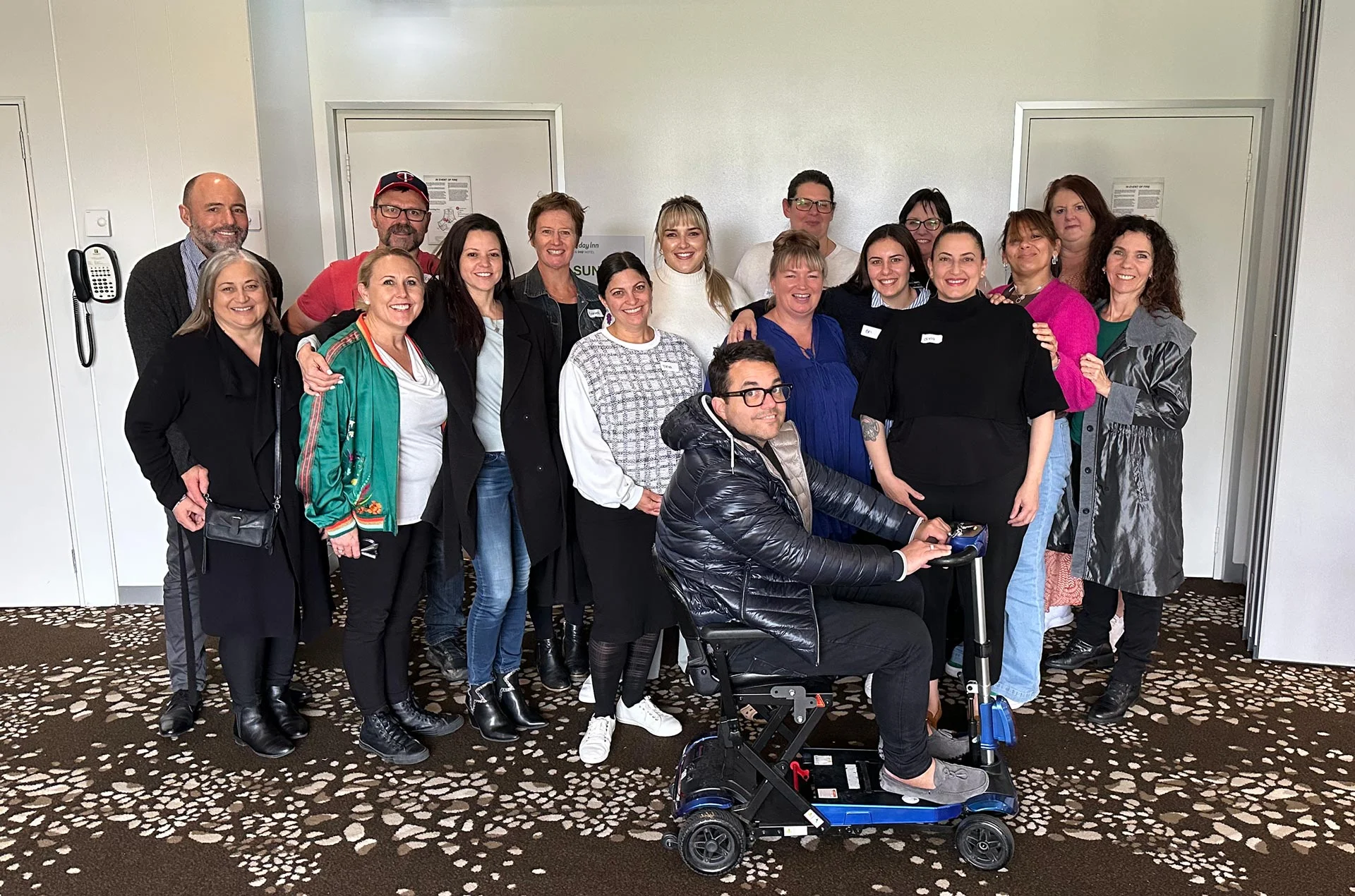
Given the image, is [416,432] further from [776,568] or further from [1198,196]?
[1198,196]

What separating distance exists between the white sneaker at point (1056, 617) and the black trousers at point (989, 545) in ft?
3.11

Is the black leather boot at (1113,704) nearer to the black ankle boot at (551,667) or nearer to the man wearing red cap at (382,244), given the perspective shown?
the black ankle boot at (551,667)

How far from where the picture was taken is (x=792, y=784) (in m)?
2.62

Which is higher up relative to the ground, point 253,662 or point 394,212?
point 394,212

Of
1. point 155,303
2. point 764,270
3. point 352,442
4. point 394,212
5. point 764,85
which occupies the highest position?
point 764,85

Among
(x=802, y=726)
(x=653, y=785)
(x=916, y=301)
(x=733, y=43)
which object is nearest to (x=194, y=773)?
(x=653, y=785)

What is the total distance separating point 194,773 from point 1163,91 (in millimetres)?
4895

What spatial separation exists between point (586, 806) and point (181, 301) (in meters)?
2.20

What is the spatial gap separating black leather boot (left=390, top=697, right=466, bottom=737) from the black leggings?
505mm

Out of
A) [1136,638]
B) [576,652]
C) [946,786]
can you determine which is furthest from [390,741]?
[1136,638]

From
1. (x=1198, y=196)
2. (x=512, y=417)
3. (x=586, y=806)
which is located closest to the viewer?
(x=586, y=806)

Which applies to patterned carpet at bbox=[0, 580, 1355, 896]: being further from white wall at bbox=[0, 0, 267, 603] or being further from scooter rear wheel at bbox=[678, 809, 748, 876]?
white wall at bbox=[0, 0, 267, 603]

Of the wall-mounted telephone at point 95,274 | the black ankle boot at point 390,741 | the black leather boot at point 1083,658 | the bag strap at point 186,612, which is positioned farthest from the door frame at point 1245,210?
the wall-mounted telephone at point 95,274

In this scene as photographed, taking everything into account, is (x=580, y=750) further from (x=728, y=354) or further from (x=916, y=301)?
(x=916, y=301)
